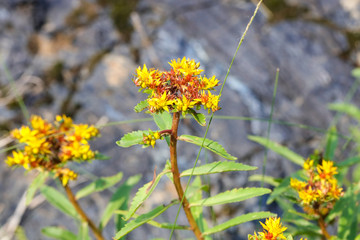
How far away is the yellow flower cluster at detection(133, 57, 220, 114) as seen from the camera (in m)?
1.35

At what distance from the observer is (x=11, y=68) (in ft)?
12.1

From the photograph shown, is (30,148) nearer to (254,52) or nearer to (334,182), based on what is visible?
(334,182)

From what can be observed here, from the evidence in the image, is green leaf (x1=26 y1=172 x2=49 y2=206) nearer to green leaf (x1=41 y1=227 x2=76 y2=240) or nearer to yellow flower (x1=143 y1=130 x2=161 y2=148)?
green leaf (x1=41 y1=227 x2=76 y2=240)

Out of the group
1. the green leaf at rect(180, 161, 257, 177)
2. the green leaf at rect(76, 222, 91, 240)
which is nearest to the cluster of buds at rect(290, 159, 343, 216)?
the green leaf at rect(180, 161, 257, 177)

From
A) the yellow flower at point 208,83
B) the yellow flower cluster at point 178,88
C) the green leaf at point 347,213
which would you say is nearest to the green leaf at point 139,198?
the yellow flower cluster at point 178,88

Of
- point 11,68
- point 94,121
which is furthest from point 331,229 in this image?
point 11,68

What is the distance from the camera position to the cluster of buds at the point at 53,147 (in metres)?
1.87

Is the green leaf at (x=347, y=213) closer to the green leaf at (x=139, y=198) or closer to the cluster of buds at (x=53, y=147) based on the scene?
the green leaf at (x=139, y=198)

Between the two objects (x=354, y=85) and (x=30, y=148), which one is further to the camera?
(x=354, y=85)

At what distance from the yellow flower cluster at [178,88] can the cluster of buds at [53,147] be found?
0.63m

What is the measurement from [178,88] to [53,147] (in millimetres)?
871

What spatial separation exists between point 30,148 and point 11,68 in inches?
83.7

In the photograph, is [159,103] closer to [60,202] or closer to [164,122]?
[164,122]

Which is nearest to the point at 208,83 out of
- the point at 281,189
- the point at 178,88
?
the point at 178,88
